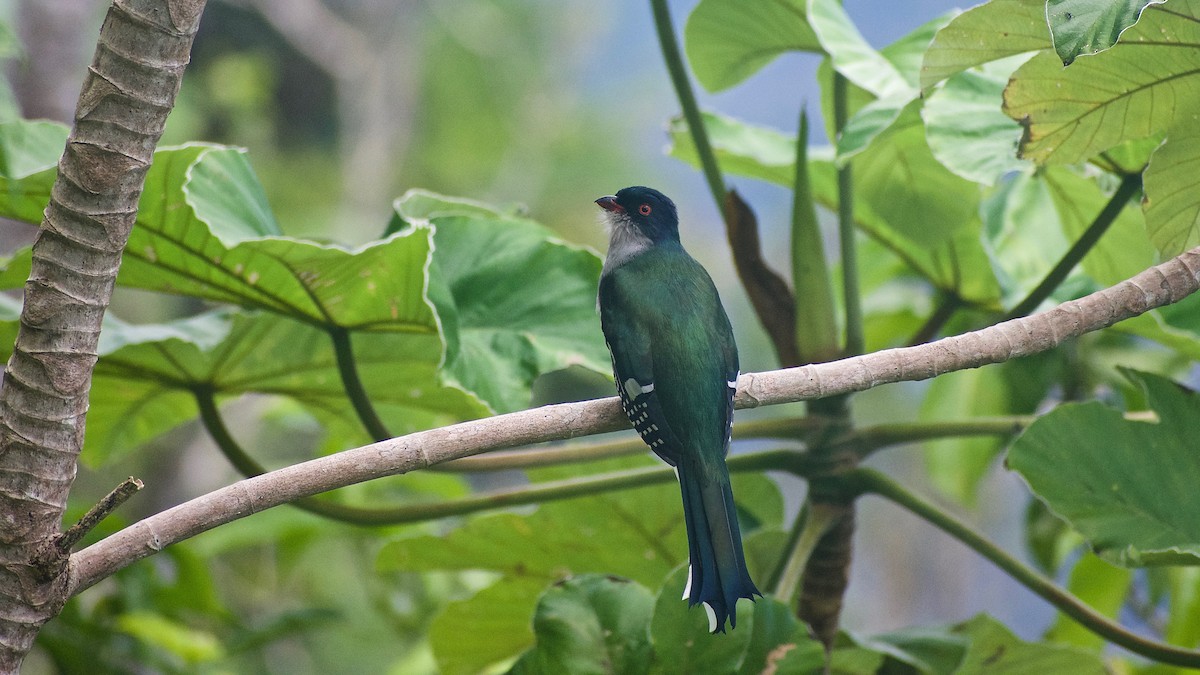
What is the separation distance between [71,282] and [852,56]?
0.90 m

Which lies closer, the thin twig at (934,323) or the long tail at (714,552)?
the long tail at (714,552)

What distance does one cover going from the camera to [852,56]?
4.06 ft

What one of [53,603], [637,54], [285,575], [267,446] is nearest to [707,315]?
[53,603]

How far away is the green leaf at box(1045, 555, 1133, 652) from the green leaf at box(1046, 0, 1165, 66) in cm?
118

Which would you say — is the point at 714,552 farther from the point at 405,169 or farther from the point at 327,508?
the point at 405,169

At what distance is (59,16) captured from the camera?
6.90ft

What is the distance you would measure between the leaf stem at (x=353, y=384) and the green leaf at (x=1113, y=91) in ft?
2.53

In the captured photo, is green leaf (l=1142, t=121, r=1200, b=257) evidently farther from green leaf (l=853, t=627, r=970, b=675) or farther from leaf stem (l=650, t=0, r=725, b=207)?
green leaf (l=853, t=627, r=970, b=675)

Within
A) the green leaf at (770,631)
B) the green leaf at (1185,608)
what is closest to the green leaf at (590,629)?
the green leaf at (770,631)

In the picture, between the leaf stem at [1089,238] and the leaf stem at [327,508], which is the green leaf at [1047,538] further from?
the leaf stem at [327,508]

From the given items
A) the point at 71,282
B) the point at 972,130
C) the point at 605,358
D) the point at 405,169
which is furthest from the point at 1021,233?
the point at 405,169

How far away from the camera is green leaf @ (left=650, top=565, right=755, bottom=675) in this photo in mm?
1095

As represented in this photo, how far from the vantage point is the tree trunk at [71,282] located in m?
0.78

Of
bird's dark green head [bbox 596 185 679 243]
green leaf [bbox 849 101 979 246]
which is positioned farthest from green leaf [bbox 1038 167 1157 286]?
bird's dark green head [bbox 596 185 679 243]
